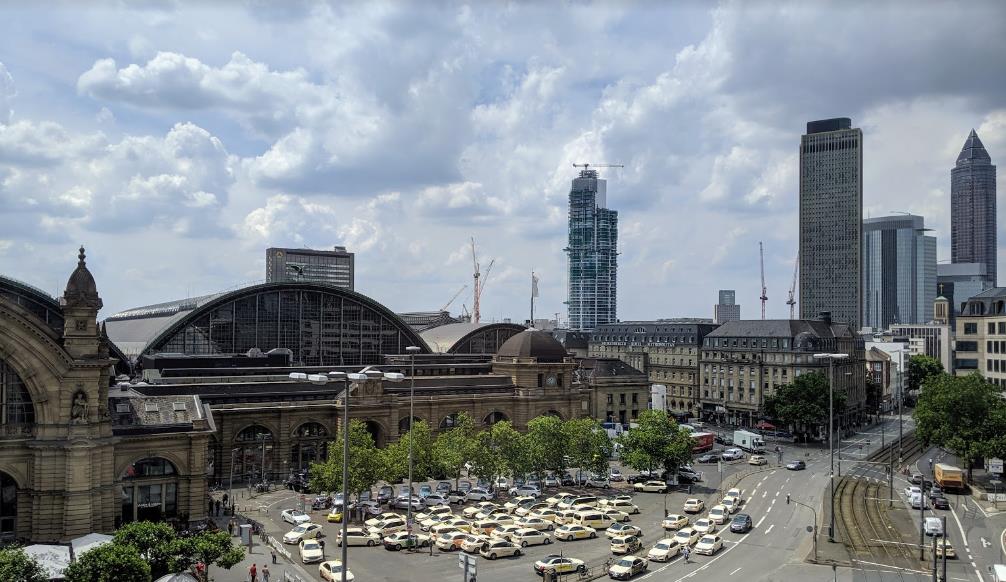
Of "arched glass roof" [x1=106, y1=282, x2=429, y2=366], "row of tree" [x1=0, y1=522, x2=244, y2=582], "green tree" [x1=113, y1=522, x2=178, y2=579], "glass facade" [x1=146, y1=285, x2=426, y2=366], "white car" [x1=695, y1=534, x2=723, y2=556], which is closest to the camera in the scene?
"row of tree" [x1=0, y1=522, x2=244, y2=582]

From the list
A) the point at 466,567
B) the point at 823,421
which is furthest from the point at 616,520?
the point at 823,421

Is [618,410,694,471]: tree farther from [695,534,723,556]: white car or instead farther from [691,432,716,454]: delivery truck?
[691,432,716,454]: delivery truck

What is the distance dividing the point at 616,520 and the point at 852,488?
3172 centimetres

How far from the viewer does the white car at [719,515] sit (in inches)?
2812

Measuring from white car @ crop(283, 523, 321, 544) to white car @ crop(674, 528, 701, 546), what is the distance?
93.5ft

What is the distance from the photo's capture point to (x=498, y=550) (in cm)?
6034

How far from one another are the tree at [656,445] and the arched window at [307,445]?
35.3m

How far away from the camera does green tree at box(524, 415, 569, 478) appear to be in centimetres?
8312

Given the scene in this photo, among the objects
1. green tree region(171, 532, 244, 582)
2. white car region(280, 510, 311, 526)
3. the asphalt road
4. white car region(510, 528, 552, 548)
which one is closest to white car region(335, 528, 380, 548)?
the asphalt road

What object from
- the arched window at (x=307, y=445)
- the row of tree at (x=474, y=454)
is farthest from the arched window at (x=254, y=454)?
the row of tree at (x=474, y=454)

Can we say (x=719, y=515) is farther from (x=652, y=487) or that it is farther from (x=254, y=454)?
(x=254, y=454)

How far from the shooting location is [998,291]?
118 metres

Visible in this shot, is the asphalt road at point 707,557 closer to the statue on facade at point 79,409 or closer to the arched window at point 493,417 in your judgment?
the statue on facade at point 79,409

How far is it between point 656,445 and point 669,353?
84.6 meters
